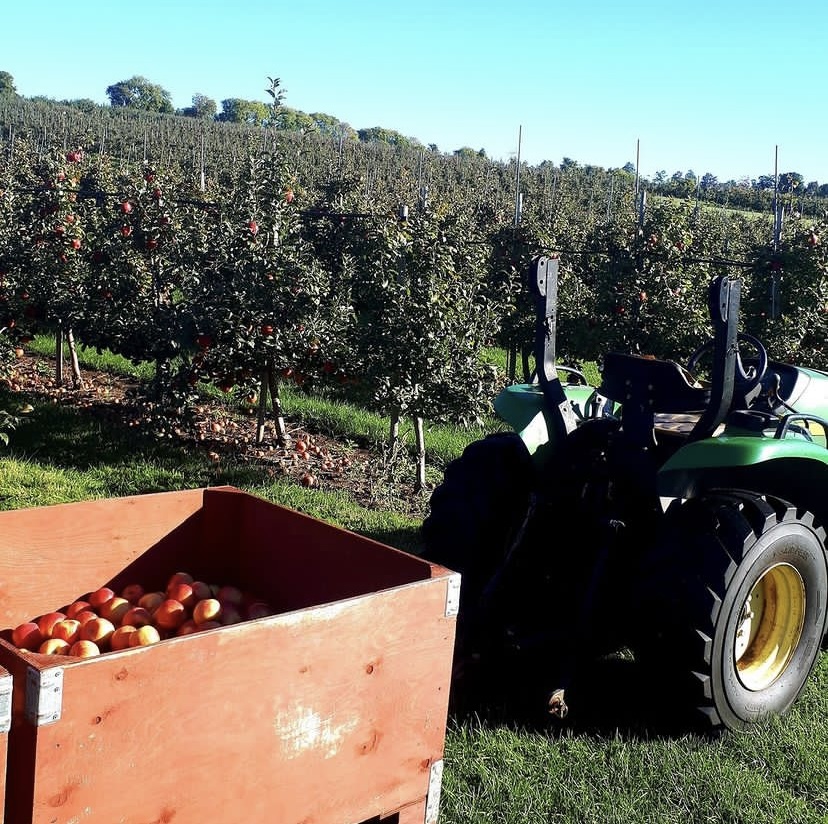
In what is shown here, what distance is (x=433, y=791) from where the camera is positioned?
9.29 ft

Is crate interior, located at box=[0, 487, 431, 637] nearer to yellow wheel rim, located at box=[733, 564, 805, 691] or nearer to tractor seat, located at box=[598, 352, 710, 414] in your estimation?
tractor seat, located at box=[598, 352, 710, 414]

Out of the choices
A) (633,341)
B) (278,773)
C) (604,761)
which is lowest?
(604,761)

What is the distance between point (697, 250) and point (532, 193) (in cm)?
1900

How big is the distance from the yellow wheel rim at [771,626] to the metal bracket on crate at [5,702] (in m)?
3.02

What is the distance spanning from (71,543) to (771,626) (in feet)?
9.45

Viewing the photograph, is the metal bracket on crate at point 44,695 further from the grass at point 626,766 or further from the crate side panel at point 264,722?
the grass at point 626,766

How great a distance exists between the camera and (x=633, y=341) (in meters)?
10.4

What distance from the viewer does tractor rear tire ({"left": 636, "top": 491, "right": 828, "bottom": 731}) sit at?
3.64 meters

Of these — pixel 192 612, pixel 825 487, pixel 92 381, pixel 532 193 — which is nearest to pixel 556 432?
pixel 825 487

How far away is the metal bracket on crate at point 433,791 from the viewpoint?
2.82 m

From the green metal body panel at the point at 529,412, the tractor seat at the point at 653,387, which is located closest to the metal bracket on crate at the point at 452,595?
the tractor seat at the point at 653,387

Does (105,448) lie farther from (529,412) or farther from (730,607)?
(730,607)

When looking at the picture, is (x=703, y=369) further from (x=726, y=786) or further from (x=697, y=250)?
(x=726, y=786)

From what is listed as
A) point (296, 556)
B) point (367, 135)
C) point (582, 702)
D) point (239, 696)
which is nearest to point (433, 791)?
point (239, 696)
